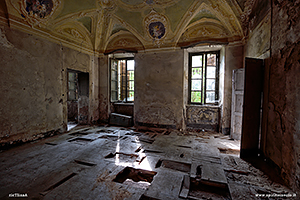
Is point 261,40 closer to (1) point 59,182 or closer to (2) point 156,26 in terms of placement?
(2) point 156,26

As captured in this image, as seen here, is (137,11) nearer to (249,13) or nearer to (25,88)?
(249,13)

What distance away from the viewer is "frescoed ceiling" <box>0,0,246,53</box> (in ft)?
13.6

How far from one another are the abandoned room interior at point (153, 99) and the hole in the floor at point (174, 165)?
4 centimetres

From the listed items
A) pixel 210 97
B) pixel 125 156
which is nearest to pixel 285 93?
pixel 125 156

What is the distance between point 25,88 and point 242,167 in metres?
5.96

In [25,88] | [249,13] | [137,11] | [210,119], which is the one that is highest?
[137,11]

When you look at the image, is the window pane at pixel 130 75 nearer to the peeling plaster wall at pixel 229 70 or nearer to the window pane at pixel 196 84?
the window pane at pixel 196 84

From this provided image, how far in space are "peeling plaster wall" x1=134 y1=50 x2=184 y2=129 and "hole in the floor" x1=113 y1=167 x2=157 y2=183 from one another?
3.30 meters

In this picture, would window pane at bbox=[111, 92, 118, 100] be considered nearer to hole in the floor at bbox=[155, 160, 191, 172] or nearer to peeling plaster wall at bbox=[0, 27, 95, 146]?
peeling plaster wall at bbox=[0, 27, 95, 146]

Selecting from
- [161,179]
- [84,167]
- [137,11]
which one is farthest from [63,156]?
[137,11]

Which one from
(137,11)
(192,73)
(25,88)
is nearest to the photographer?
(25,88)

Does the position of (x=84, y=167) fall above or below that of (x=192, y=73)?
below

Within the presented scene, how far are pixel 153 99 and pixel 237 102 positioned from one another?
3115 millimetres

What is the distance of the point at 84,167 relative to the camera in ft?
9.32
